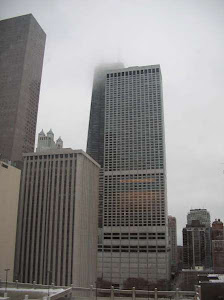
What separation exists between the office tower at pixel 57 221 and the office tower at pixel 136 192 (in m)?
41.1

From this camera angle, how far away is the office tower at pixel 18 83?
153625 millimetres

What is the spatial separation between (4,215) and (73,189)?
52.5 m

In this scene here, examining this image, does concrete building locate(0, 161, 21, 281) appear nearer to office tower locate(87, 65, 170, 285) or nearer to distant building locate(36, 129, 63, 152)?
distant building locate(36, 129, 63, 152)

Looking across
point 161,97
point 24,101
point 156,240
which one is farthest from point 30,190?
point 161,97

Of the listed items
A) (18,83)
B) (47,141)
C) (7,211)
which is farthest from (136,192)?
(7,211)

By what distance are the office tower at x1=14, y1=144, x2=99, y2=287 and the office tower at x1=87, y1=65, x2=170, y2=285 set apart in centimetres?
4111

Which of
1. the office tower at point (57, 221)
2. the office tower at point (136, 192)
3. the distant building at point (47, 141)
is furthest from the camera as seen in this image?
the office tower at point (136, 192)

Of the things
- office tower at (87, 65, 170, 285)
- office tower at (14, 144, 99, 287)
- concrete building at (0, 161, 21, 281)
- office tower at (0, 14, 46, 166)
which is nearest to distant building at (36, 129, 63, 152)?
office tower at (0, 14, 46, 166)

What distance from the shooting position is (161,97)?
7721 inches

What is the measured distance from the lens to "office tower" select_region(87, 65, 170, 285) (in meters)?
172

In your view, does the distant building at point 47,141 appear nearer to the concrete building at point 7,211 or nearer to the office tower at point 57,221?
the office tower at point 57,221

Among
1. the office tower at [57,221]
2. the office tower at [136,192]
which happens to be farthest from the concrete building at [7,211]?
the office tower at [136,192]

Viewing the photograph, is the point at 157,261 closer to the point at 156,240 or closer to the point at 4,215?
the point at 156,240

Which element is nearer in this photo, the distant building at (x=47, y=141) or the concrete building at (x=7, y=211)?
the concrete building at (x=7, y=211)
